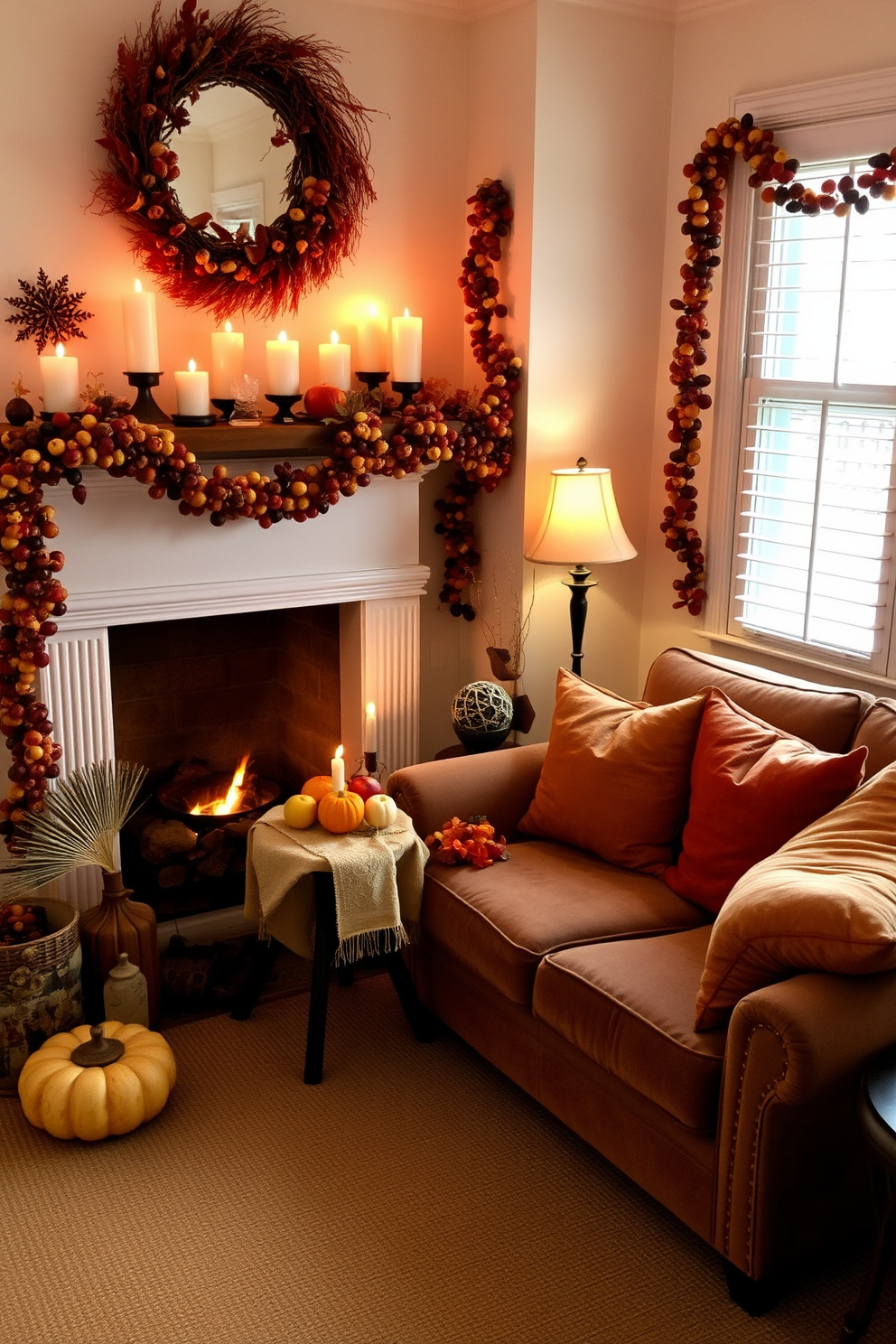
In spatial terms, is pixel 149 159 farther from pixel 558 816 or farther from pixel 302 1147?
pixel 302 1147

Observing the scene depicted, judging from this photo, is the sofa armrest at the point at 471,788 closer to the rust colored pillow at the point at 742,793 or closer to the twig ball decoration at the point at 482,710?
the twig ball decoration at the point at 482,710

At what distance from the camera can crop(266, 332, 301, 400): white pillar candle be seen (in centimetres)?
334

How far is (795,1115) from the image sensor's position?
210 cm

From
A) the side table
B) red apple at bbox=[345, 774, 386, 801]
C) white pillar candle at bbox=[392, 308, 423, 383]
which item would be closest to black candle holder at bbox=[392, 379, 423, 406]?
white pillar candle at bbox=[392, 308, 423, 383]

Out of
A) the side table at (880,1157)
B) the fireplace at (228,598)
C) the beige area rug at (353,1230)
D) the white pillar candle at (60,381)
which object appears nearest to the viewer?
the side table at (880,1157)

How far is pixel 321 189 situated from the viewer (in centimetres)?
335

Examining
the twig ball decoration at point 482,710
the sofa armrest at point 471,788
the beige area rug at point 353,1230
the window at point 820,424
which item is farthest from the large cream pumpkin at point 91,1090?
the window at point 820,424

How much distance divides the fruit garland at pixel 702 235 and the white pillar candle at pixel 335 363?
1.03 metres

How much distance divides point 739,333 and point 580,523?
0.75 m

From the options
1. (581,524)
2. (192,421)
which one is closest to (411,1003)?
(581,524)

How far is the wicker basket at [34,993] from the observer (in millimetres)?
2889

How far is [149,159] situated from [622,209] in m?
1.44

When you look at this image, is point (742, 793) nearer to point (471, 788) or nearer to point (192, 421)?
point (471, 788)

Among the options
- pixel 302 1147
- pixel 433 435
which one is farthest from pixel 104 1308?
pixel 433 435
